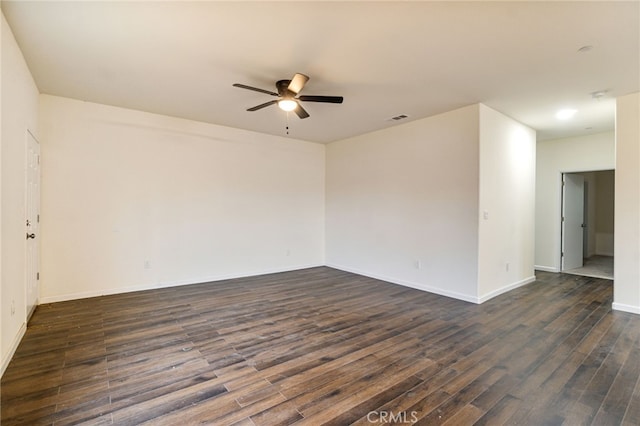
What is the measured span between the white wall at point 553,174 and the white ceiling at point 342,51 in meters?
1.90

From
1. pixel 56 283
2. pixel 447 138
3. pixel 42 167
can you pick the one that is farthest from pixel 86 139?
pixel 447 138

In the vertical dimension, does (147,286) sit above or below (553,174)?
below

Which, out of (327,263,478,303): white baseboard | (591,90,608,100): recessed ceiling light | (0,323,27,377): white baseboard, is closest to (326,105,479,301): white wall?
(327,263,478,303): white baseboard

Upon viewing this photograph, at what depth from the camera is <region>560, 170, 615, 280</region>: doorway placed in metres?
6.34

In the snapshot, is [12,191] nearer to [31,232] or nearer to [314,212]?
[31,232]

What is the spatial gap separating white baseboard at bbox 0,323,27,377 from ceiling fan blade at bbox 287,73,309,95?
3.40m

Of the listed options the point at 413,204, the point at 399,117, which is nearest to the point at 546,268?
the point at 413,204

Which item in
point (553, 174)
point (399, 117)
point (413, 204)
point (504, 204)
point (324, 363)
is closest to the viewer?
point (324, 363)

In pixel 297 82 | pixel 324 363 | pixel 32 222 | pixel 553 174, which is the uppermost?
pixel 297 82

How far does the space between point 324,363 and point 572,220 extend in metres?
6.83

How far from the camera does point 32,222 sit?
11.8ft

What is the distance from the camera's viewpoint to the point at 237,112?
15.4 feet

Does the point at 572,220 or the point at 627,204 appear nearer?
the point at 627,204

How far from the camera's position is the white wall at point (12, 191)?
7.91ft
